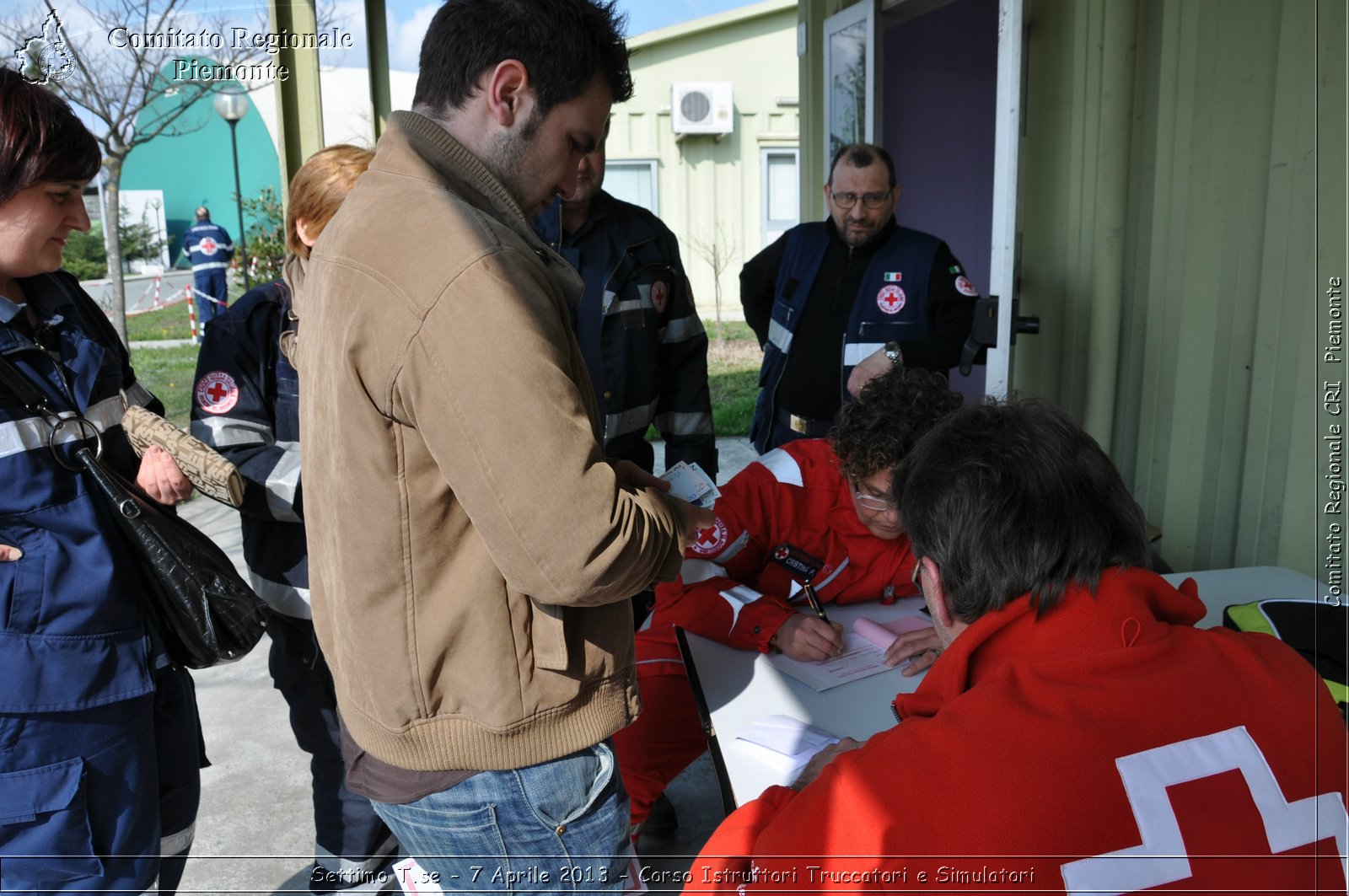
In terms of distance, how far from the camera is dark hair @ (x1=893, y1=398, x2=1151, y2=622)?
120cm

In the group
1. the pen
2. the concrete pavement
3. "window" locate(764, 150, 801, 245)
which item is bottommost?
the concrete pavement

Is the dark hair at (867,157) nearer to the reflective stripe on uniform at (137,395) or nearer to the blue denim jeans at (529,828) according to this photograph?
the reflective stripe on uniform at (137,395)

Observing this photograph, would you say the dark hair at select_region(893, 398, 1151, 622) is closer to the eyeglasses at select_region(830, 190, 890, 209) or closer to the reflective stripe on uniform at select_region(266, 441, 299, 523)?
the reflective stripe on uniform at select_region(266, 441, 299, 523)

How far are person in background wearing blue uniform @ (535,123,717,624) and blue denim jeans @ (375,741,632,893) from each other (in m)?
1.48

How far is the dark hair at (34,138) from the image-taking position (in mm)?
1658

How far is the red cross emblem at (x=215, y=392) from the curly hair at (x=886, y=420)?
143 centimetres

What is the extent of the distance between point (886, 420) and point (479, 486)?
51.4 inches

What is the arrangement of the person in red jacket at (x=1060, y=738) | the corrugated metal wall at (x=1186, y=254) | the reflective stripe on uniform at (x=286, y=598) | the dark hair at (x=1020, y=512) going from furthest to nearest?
1. the corrugated metal wall at (x=1186, y=254)
2. the reflective stripe on uniform at (x=286, y=598)
3. the dark hair at (x=1020, y=512)
4. the person in red jacket at (x=1060, y=738)

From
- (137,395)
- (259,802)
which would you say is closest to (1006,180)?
(137,395)

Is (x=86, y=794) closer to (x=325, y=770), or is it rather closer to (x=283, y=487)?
(x=283, y=487)

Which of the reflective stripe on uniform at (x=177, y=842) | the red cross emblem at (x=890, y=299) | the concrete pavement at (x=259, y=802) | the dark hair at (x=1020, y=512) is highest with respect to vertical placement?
the red cross emblem at (x=890, y=299)

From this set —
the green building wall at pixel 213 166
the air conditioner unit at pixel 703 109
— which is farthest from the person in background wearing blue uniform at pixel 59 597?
the green building wall at pixel 213 166

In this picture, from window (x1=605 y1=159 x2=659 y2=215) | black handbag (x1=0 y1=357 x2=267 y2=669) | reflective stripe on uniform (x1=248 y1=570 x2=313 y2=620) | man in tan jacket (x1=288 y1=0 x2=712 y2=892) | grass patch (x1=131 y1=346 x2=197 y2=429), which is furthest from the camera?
window (x1=605 y1=159 x2=659 y2=215)

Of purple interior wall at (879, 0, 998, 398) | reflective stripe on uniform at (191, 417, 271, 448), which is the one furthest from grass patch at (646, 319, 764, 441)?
reflective stripe on uniform at (191, 417, 271, 448)
